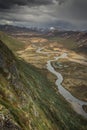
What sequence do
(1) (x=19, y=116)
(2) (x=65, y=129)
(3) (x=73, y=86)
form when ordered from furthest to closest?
(3) (x=73, y=86), (2) (x=65, y=129), (1) (x=19, y=116)

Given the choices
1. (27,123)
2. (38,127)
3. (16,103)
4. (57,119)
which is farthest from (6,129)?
(57,119)

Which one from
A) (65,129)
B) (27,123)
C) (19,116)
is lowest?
(65,129)

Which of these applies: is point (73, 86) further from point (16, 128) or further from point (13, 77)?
point (16, 128)

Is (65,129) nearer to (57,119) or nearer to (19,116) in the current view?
(57,119)

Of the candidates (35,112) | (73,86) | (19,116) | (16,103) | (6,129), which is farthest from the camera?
(73,86)

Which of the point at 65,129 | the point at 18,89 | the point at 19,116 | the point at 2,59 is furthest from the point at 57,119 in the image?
the point at 19,116

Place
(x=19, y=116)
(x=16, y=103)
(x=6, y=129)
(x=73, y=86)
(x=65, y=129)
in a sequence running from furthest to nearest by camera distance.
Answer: (x=73, y=86), (x=65, y=129), (x=16, y=103), (x=19, y=116), (x=6, y=129)

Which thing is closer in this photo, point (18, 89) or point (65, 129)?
point (18, 89)

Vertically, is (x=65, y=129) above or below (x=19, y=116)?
below

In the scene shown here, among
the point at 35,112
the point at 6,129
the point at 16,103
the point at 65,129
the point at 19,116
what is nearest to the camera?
the point at 6,129
